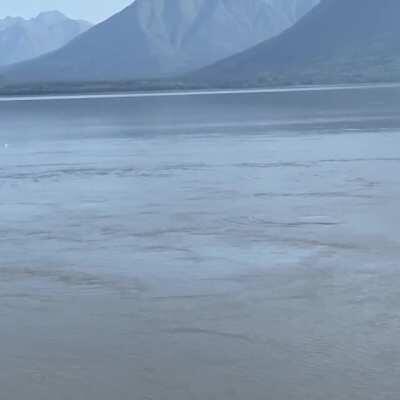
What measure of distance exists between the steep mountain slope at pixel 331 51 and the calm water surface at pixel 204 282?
110 metres

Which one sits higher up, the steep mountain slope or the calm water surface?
the calm water surface

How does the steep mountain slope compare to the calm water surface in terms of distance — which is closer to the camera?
the calm water surface

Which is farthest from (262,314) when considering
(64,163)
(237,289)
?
(64,163)

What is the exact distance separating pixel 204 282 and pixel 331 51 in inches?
6108

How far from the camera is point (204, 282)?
14344 mm

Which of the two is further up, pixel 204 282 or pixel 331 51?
pixel 204 282

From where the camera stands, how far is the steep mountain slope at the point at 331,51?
145 m

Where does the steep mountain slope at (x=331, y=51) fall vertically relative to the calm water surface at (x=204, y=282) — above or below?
below

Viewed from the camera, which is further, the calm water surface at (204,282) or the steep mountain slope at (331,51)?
the steep mountain slope at (331,51)

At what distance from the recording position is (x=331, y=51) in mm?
166250

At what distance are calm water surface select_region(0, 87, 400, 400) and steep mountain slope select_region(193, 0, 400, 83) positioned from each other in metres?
110

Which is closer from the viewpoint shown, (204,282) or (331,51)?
(204,282)

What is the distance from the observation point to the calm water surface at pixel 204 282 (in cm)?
1085

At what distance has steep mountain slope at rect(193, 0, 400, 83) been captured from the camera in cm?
14538
